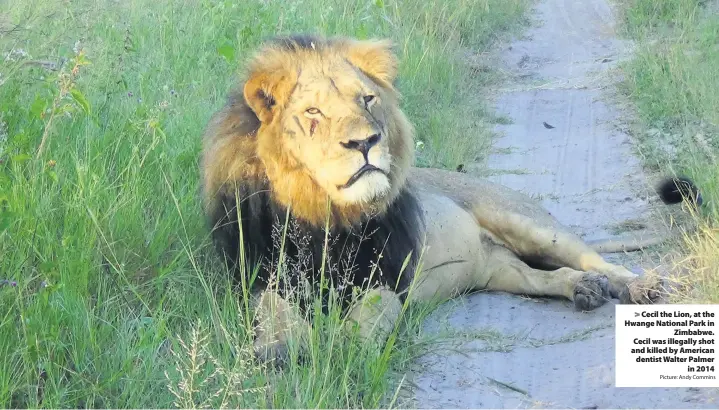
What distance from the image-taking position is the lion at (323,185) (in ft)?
12.6

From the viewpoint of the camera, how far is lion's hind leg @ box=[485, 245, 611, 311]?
462cm

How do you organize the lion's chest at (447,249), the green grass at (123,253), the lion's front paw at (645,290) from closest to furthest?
the green grass at (123,253) → the lion's front paw at (645,290) → the lion's chest at (447,249)

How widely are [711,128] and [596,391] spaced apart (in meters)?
3.53

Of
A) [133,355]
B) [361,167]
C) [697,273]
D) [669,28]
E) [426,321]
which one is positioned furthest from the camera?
[669,28]

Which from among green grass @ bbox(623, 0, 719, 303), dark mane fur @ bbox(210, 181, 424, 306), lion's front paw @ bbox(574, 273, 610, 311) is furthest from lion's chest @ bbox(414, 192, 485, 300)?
green grass @ bbox(623, 0, 719, 303)

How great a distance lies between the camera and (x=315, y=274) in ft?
13.6

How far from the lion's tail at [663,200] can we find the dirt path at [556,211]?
0.41 feet

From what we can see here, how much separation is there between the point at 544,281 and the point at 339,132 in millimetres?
1581

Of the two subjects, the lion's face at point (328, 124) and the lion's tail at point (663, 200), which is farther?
the lion's tail at point (663, 200)

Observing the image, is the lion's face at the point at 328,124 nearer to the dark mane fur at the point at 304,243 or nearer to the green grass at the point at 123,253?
the dark mane fur at the point at 304,243

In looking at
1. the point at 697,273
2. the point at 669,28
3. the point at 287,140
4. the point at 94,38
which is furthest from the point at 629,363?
the point at 669,28

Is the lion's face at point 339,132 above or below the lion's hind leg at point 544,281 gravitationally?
above

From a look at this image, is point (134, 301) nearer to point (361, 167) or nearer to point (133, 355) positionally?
point (133, 355)

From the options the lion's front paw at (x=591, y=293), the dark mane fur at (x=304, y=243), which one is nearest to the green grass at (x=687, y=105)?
the lion's front paw at (x=591, y=293)
